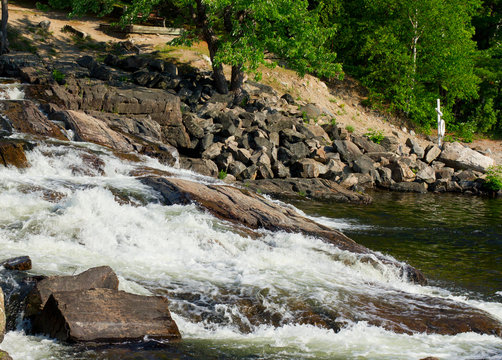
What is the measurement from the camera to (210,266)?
30.8 ft

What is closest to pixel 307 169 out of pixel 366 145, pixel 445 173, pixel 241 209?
pixel 366 145

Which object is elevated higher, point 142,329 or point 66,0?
point 66,0

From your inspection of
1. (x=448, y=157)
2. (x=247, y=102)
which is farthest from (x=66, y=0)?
(x=448, y=157)

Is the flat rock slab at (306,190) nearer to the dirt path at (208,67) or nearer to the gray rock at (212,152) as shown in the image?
the gray rock at (212,152)

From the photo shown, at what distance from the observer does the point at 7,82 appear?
21.9 metres

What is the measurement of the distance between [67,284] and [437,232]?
39.0ft

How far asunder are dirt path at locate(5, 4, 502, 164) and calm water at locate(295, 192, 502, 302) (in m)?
9.74

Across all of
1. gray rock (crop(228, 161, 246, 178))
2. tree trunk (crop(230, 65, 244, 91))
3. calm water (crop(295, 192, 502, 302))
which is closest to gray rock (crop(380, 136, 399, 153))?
calm water (crop(295, 192, 502, 302))

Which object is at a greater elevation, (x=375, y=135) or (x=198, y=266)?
(x=375, y=135)

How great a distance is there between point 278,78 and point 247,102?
6279 millimetres

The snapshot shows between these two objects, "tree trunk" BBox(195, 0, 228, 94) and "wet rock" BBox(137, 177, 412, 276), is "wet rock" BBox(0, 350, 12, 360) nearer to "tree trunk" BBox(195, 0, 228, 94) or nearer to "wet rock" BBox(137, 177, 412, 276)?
"wet rock" BBox(137, 177, 412, 276)

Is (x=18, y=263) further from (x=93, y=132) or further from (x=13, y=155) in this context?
(x=93, y=132)

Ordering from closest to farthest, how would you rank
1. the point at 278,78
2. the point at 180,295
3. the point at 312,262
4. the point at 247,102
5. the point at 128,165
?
1. the point at 180,295
2. the point at 312,262
3. the point at 128,165
4. the point at 247,102
5. the point at 278,78

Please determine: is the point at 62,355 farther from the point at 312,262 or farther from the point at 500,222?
the point at 500,222
